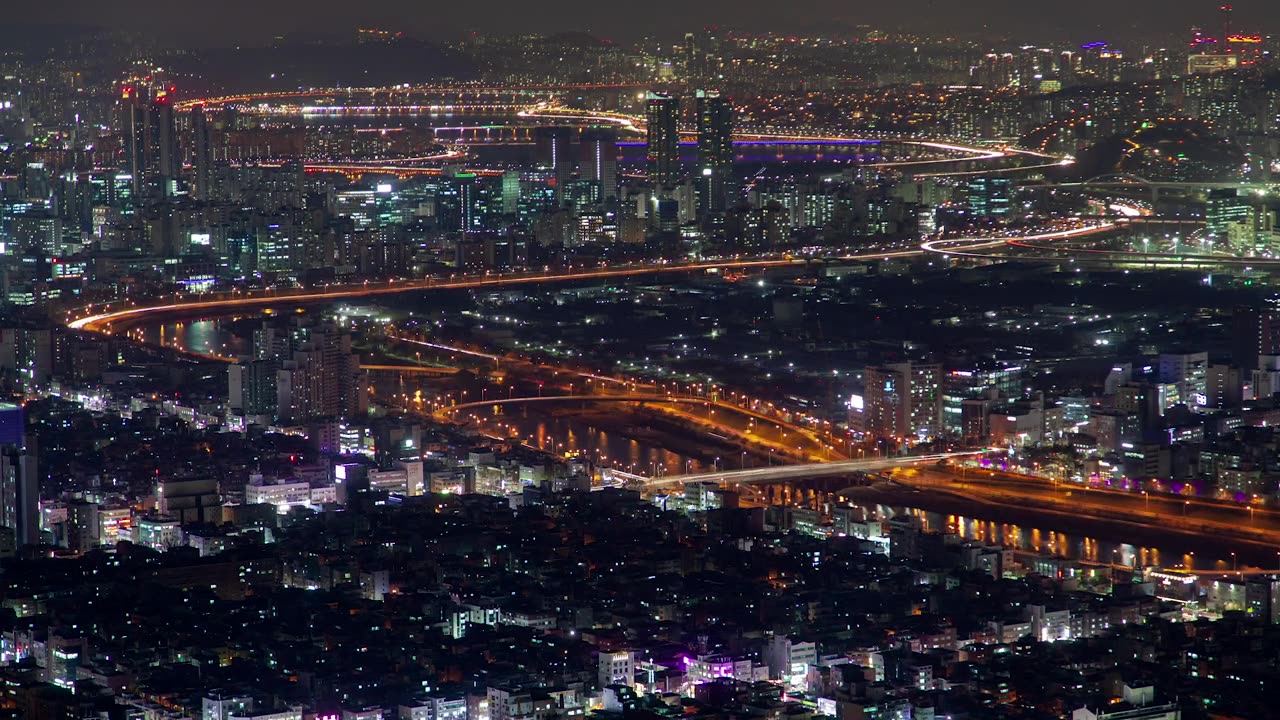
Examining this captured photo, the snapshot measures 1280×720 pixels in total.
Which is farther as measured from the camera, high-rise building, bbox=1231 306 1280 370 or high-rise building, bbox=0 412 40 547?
high-rise building, bbox=1231 306 1280 370

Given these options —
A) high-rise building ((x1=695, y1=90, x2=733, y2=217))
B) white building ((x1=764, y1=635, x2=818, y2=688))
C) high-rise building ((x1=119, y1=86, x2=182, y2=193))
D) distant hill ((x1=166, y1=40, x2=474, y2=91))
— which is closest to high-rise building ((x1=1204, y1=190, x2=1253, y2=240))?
high-rise building ((x1=695, y1=90, x2=733, y2=217))

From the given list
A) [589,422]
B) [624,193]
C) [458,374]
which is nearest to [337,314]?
[458,374]

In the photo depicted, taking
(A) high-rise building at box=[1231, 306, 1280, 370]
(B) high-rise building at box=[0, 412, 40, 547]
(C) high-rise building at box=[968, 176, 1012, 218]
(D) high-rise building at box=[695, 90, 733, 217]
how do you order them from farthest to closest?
(D) high-rise building at box=[695, 90, 733, 217] → (C) high-rise building at box=[968, 176, 1012, 218] → (A) high-rise building at box=[1231, 306, 1280, 370] → (B) high-rise building at box=[0, 412, 40, 547]

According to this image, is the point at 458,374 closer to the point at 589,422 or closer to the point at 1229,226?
the point at 589,422

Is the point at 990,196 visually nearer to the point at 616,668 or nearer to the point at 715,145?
the point at 715,145

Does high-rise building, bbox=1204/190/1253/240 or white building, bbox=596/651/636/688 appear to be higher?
white building, bbox=596/651/636/688

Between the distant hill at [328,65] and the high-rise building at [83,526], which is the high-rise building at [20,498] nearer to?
the high-rise building at [83,526]

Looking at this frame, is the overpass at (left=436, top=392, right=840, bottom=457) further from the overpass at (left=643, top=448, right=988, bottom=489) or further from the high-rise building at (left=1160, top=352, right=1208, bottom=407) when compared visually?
the high-rise building at (left=1160, top=352, right=1208, bottom=407)
